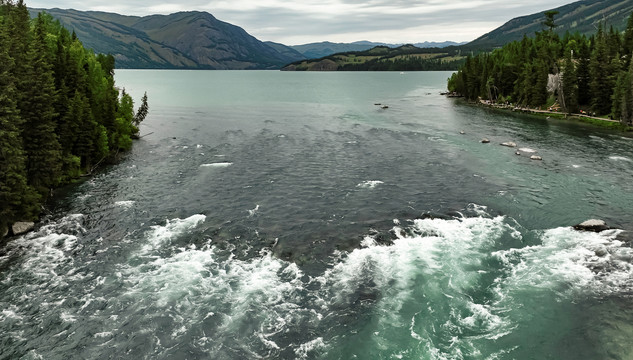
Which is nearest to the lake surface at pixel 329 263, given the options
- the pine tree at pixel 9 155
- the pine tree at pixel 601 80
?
the pine tree at pixel 9 155

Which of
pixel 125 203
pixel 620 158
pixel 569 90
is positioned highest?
pixel 569 90

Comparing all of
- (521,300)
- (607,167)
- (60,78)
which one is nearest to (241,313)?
(521,300)

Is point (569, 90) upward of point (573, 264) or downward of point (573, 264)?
upward

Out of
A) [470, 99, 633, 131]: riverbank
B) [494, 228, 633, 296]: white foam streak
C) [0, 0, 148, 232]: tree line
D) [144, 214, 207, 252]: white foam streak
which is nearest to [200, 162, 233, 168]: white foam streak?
[0, 0, 148, 232]: tree line

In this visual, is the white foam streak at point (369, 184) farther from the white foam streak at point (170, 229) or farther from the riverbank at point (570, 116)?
the riverbank at point (570, 116)

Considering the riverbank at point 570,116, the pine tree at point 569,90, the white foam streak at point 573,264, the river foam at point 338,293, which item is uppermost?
the pine tree at point 569,90

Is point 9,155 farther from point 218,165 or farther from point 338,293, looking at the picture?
point 338,293

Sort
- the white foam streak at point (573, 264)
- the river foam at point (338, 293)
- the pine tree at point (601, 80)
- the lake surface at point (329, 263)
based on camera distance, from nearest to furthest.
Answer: the river foam at point (338, 293), the lake surface at point (329, 263), the white foam streak at point (573, 264), the pine tree at point (601, 80)

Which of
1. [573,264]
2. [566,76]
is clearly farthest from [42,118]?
[566,76]
